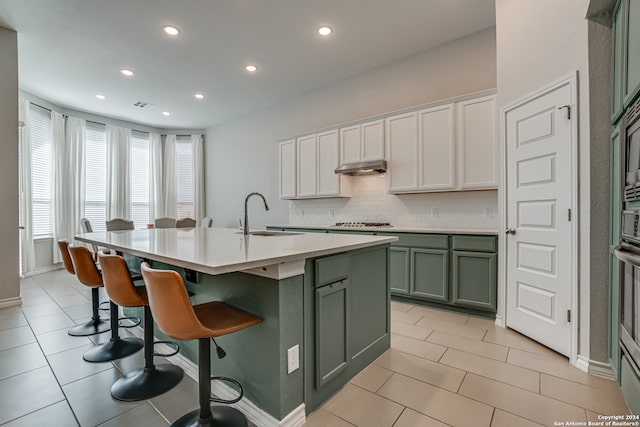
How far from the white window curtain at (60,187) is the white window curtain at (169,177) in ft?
6.04

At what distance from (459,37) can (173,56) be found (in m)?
3.72

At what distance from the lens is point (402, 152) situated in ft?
12.6

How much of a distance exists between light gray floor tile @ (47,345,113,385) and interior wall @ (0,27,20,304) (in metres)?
2.07

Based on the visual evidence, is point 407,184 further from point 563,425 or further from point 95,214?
point 95,214

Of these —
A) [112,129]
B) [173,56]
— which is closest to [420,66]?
[173,56]

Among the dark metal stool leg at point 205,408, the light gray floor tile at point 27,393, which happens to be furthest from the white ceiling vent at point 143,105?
the dark metal stool leg at point 205,408

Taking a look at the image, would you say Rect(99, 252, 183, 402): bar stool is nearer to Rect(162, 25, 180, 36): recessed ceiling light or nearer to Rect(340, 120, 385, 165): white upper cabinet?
Rect(162, 25, 180, 36): recessed ceiling light

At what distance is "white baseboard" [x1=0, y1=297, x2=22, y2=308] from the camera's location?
3480 mm

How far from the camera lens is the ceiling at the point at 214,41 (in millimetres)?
3100

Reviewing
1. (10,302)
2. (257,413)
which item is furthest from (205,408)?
(10,302)

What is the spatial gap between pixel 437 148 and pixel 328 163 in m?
1.66

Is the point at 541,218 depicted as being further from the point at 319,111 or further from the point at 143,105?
the point at 143,105

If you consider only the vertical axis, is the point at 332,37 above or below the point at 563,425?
above

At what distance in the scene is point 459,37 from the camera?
12.2 ft
